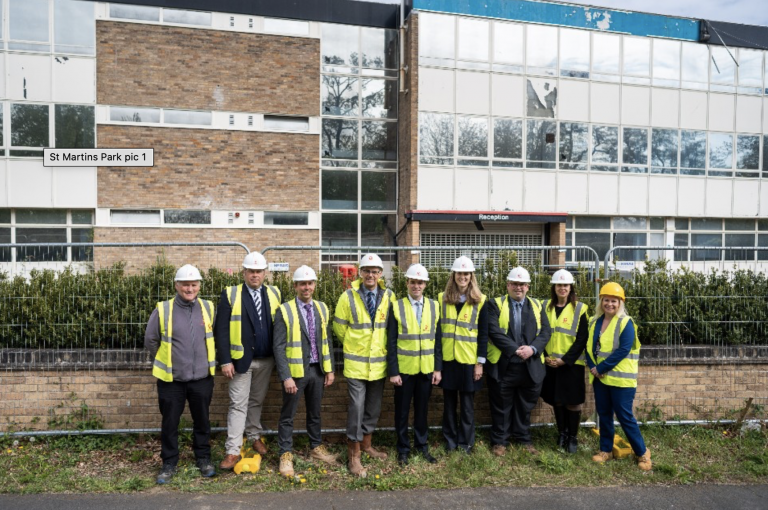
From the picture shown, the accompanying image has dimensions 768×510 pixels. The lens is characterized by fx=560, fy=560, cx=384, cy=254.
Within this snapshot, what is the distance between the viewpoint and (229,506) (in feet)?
14.8

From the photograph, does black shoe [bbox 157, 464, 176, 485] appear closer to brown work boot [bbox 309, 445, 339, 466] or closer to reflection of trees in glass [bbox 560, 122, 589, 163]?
brown work boot [bbox 309, 445, 339, 466]

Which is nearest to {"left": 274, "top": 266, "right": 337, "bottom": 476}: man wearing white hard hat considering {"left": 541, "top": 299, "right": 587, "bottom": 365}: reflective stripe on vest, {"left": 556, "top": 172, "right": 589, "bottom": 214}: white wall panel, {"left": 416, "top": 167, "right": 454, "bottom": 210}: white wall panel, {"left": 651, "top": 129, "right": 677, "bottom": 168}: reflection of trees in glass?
{"left": 541, "top": 299, "right": 587, "bottom": 365}: reflective stripe on vest

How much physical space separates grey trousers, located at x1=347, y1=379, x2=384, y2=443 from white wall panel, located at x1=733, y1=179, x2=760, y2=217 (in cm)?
2000

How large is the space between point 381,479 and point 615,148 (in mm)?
17379

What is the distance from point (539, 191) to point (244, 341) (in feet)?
49.7

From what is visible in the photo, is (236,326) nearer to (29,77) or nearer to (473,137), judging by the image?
(473,137)

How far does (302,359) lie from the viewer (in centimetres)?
524

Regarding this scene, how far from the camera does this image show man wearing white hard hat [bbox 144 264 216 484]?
495cm

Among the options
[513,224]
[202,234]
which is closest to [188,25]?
[202,234]

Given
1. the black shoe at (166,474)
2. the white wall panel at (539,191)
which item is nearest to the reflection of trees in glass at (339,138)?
the white wall panel at (539,191)

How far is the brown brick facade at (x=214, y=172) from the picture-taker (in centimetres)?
1669

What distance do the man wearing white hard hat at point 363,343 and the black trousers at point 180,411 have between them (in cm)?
131

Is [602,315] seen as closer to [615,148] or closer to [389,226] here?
[389,226]

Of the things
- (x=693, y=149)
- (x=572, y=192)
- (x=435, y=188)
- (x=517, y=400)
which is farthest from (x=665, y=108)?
(x=517, y=400)
